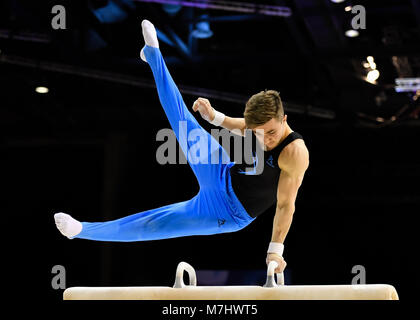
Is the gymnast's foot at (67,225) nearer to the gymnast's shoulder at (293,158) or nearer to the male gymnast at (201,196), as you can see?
the male gymnast at (201,196)

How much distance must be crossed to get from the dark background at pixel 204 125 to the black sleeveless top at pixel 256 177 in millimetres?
3210

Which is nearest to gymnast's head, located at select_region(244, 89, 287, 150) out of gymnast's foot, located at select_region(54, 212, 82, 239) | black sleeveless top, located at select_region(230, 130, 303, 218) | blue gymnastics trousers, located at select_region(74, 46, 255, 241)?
black sleeveless top, located at select_region(230, 130, 303, 218)

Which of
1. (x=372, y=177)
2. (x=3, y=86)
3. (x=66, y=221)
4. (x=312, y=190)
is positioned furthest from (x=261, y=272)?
(x=66, y=221)

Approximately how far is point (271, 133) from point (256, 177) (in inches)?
13.8

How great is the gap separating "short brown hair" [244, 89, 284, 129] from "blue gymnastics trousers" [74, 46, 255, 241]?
0.47 m

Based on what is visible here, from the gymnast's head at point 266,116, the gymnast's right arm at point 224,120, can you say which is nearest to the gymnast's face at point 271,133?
the gymnast's head at point 266,116

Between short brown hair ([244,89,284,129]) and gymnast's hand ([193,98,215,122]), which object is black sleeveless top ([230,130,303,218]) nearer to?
short brown hair ([244,89,284,129])

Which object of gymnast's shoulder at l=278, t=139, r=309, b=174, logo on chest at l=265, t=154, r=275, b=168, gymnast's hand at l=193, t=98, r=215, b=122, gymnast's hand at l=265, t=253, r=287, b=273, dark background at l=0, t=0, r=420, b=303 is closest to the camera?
gymnast's hand at l=265, t=253, r=287, b=273

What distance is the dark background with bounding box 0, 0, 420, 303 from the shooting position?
25.7 ft

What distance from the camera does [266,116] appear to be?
384 cm

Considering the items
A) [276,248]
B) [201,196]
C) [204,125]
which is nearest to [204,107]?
[201,196]

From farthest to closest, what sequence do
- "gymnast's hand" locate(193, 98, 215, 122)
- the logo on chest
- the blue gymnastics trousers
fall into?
1. "gymnast's hand" locate(193, 98, 215, 122)
2. the blue gymnastics trousers
3. the logo on chest

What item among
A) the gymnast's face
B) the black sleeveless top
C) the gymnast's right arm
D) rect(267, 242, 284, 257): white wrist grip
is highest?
the gymnast's right arm

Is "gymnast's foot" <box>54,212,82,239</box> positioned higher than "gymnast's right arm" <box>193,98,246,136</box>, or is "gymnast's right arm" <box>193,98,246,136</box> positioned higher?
"gymnast's right arm" <box>193,98,246,136</box>
